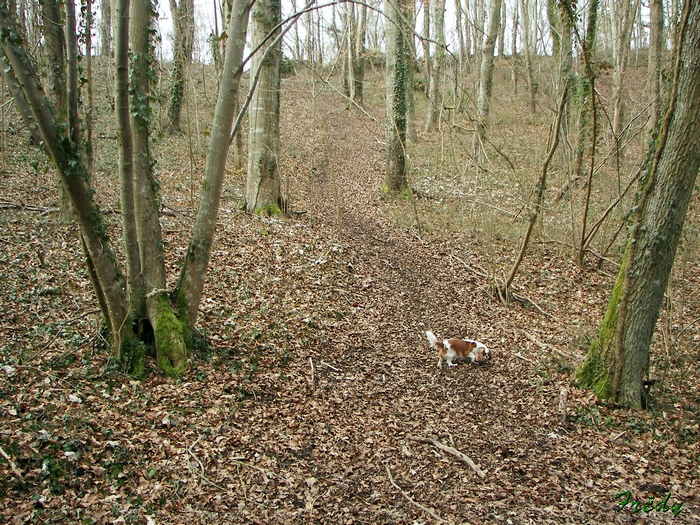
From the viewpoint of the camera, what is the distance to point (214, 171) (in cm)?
534

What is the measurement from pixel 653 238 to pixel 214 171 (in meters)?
4.81

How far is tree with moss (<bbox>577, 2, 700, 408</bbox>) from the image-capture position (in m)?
4.90

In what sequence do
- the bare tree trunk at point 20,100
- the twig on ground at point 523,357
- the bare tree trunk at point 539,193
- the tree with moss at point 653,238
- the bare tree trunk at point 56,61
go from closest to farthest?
the bare tree trunk at point 20,100, the tree with moss at point 653,238, the twig on ground at point 523,357, the bare tree trunk at point 539,193, the bare tree trunk at point 56,61

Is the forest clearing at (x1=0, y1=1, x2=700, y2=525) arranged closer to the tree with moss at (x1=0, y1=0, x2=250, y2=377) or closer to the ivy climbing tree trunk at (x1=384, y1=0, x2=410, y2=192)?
the tree with moss at (x1=0, y1=0, x2=250, y2=377)

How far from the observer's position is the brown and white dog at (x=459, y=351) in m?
6.54

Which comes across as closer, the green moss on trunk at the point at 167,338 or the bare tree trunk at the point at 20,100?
the bare tree trunk at the point at 20,100

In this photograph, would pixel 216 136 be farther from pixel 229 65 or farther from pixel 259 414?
pixel 259 414

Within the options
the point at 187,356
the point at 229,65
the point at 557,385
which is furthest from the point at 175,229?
the point at 557,385

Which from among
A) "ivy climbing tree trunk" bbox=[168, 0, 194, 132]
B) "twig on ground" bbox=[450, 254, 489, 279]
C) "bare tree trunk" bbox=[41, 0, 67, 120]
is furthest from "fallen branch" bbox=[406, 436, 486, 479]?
→ "ivy climbing tree trunk" bbox=[168, 0, 194, 132]

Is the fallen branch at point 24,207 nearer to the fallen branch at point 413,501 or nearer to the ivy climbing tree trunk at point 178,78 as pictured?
the fallen branch at point 413,501

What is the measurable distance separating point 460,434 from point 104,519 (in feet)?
11.3

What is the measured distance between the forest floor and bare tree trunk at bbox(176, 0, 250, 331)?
0.77 meters

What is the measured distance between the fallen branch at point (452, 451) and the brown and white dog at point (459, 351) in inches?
63.7

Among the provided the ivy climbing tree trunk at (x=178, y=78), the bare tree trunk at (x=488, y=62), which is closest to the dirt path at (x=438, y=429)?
the bare tree trunk at (x=488, y=62)
